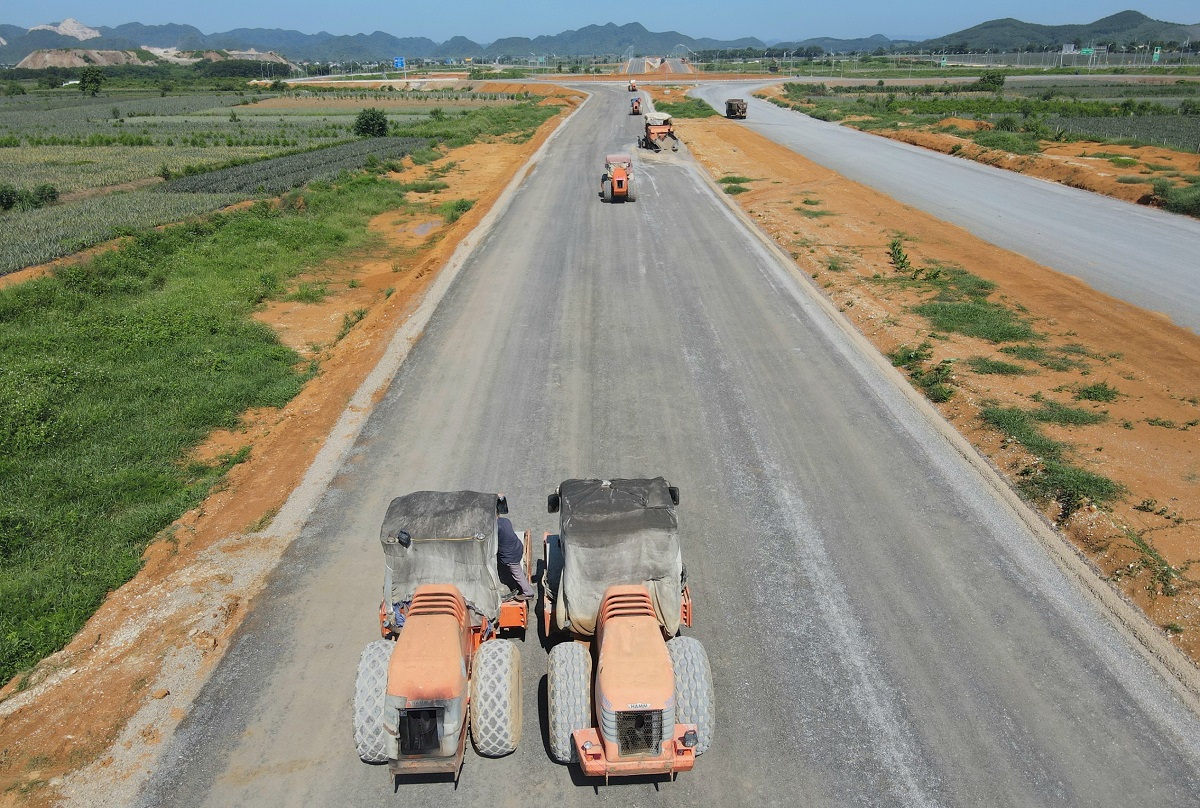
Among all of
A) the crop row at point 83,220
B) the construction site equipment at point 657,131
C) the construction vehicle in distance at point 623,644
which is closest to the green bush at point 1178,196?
the construction site equipment at point 657,131

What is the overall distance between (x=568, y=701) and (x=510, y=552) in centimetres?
169

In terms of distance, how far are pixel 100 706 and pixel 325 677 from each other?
7.06 feet

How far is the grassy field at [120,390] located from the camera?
863 cm

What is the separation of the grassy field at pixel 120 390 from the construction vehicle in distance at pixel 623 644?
598 centimetres

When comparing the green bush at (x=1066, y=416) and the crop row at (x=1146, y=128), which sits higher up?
the crop row at (x=1146, y=128)

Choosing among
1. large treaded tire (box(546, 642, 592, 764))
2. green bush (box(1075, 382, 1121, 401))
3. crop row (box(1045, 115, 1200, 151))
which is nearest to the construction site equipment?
crop row (box(1045, 115, 1200, 151))

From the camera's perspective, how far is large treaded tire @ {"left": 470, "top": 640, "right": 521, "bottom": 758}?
598 cm

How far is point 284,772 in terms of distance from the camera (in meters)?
6.19

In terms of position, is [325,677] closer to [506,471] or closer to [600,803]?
[600,803]

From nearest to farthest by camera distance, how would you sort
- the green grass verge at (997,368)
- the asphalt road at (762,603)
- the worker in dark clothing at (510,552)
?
the asphalt road at (762,603), the worker in dark clothing at (510,552), the green grass verge at (997,368)

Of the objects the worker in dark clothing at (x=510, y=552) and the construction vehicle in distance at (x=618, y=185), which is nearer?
the worker in dark clothing at (x=510, y=552)

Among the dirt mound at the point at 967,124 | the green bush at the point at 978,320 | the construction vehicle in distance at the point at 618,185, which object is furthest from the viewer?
the dirt mound at the point at 967,124

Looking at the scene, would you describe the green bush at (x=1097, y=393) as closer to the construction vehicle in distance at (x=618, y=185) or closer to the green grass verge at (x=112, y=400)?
the green grass verge at (x=112, y=400)

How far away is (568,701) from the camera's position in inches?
231
